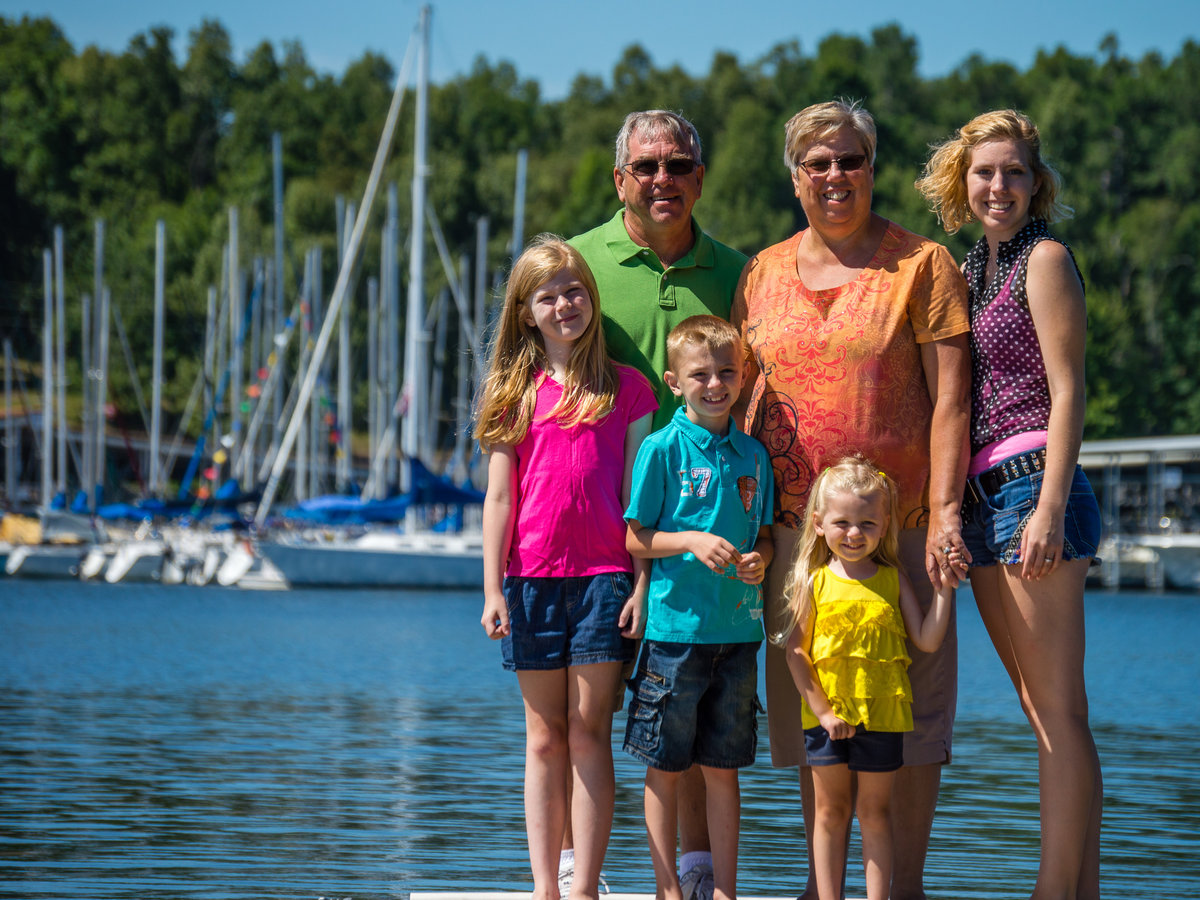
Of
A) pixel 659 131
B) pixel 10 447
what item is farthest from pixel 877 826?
pixel 10 447

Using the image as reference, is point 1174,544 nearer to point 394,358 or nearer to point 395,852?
point 394,358

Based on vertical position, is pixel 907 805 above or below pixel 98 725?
above

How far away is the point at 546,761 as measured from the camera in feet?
15.8

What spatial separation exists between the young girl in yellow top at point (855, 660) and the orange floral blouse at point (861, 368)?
124mm

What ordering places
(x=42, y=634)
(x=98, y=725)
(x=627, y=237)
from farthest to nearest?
(x=42, y=634) < (x=98, y=725) < (x=627, y=237)

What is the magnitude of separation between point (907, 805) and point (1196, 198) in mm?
66906

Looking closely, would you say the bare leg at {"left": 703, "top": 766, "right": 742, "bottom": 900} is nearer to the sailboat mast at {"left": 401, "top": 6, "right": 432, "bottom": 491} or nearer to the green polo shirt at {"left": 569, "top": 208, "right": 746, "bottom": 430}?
the green polo shirt at {"left": 569, "top": 208, "right": 746, "bottom": 430}

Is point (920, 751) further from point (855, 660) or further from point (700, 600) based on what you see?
point (700, 600)

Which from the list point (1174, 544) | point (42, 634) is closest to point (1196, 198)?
point (1174, 544)

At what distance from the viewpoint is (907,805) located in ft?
15.5

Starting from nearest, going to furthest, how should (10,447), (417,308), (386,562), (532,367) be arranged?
(532,367), (417,308), (386,562), (10,447)

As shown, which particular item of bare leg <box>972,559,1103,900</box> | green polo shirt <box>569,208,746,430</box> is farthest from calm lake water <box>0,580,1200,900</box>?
green polo shirt <box>569,208,746,430</box>

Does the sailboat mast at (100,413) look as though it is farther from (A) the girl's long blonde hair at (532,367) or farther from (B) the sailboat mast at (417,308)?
(A) the girl's long blonde hair at (532,367)

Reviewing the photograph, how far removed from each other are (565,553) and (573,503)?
15 centimetres
